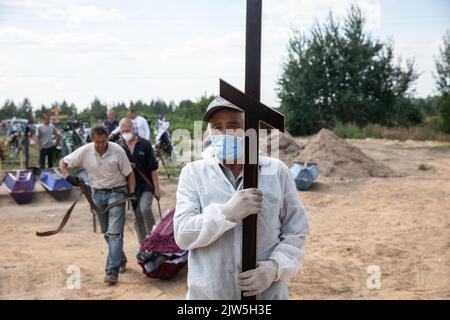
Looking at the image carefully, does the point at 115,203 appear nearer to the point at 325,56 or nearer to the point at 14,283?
the point at 14,283

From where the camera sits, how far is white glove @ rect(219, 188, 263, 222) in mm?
1589

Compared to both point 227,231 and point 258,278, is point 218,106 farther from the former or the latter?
point 258,278

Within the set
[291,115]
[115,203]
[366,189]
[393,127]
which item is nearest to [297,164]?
[366,189]

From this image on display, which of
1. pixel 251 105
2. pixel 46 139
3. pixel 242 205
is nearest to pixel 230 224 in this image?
pixel 242 205

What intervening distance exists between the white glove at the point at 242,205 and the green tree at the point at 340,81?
85.4 feet

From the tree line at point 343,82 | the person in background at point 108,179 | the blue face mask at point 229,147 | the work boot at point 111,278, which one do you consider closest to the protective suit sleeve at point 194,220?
the blue face mask at point 229,147

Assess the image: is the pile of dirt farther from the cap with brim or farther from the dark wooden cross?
the dark wooden cross

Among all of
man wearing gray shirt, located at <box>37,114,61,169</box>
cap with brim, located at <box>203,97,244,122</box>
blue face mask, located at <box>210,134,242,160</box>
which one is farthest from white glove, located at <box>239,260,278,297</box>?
man wearing gray shirt, located at <box>37,114,61,169</box>

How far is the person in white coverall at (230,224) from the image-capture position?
5.43ft

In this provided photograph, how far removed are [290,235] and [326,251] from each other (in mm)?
4502

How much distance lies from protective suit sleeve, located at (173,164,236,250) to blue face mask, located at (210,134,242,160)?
0.46ft

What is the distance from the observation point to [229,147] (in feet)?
5.81

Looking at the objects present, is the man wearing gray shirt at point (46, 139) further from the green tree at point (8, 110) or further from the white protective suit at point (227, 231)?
the green tree at point (8, 110)
